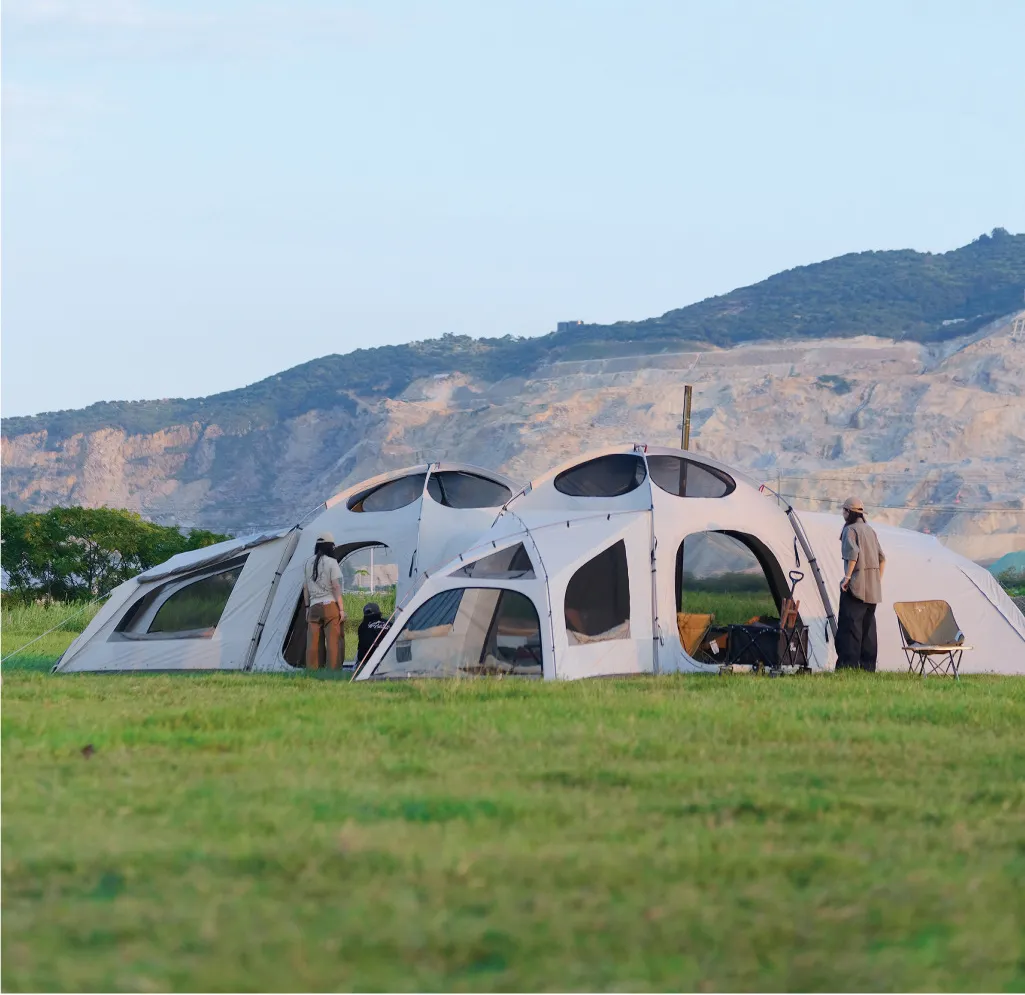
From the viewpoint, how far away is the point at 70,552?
104 feet

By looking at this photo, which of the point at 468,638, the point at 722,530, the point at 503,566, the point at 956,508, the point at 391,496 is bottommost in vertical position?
the point at 956,508

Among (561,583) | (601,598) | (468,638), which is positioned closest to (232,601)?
(468,638)

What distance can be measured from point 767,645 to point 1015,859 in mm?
9687

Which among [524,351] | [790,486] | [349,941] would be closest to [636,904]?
[349,941]

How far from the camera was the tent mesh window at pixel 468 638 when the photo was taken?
15102 millimetres

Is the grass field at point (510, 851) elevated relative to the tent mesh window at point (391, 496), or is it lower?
lower

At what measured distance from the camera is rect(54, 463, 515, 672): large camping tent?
16891 millimetres

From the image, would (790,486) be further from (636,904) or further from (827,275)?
(636,904)

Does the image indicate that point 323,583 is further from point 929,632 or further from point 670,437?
point 670,437

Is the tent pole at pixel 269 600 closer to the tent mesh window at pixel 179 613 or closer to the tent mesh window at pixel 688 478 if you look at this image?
the tent mesh window at pixel 179 613

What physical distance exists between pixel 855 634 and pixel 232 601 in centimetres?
672

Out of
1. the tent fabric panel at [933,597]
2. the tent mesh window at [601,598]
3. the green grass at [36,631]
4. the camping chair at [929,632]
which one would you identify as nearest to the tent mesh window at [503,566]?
the tent mesh window at [601,598]

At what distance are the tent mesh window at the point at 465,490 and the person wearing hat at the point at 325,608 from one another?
2.30 metres

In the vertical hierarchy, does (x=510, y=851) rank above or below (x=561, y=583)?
below
